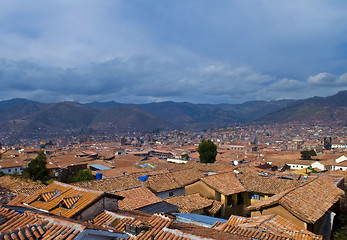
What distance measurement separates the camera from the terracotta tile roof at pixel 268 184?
53.4 ft

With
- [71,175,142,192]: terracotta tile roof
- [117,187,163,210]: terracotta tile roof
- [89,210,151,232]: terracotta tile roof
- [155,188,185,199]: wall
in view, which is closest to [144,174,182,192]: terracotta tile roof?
[155,188,185,199]: wall

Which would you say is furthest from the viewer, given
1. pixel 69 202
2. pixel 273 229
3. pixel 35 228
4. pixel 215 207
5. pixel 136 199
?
pixel 215 207

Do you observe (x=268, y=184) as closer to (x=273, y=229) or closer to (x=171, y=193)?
(x=171, y=193)

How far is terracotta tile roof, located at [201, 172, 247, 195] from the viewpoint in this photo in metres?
17.0

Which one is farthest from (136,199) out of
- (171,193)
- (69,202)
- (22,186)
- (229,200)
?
(22,186)

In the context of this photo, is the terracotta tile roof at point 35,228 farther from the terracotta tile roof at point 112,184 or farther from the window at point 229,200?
the window at point 229,200

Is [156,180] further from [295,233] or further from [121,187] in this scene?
[295,233]

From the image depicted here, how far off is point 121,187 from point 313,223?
11254 millimetres

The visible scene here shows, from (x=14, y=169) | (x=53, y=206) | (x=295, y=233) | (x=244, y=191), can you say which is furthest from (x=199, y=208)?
(x=14, y=169)

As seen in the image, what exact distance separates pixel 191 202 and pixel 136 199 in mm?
3660

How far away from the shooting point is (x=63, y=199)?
31.4 ft

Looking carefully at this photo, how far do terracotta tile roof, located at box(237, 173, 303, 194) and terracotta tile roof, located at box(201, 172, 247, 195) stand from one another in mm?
491

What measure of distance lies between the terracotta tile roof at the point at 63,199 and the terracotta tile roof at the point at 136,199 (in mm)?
2549

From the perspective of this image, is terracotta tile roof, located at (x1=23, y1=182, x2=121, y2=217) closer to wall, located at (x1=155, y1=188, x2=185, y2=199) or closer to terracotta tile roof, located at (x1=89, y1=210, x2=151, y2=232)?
terracotta tile roof, located at (x1=89, y1=210, x2=151, y2=232)
